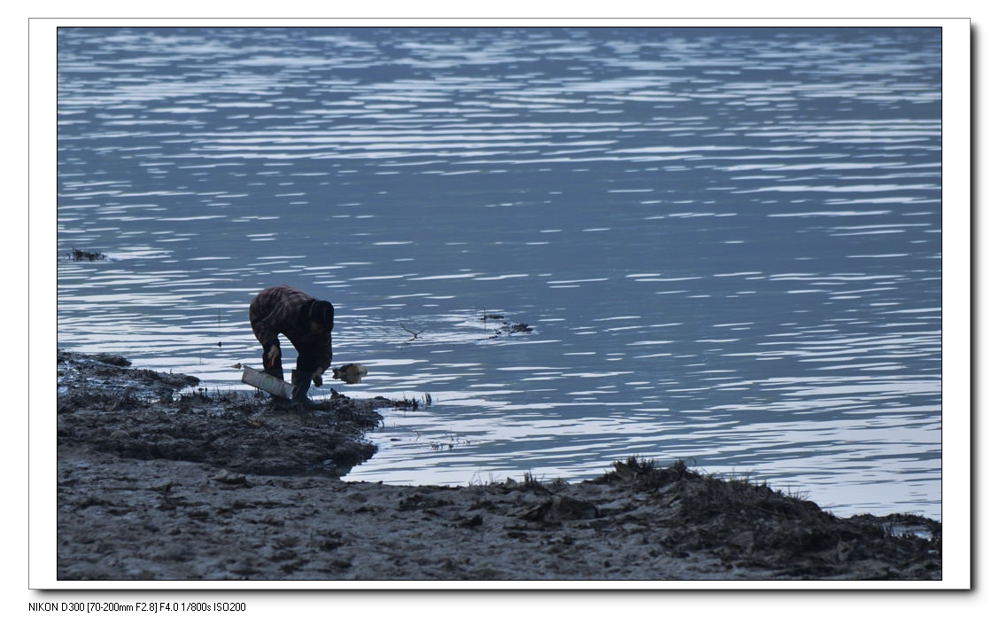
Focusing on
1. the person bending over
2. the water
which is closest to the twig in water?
the water

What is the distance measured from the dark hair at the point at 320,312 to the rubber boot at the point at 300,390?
0.84 m

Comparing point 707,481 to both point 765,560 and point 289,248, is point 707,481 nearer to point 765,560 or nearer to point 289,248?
point 765,560

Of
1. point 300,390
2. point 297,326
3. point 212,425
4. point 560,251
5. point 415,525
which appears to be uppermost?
point 560,251

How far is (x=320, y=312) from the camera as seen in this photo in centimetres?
1370

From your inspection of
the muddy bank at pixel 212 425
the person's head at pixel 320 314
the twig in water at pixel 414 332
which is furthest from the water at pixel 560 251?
the person's head at pixel 320 314

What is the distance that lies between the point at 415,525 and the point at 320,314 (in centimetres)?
334

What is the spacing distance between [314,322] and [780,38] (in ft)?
165

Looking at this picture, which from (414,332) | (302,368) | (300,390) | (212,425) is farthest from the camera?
(414,332)

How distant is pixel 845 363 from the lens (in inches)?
682

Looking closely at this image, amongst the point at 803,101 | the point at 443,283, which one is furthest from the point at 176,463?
the point at 803,101

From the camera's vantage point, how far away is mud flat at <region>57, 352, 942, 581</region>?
32.2ft

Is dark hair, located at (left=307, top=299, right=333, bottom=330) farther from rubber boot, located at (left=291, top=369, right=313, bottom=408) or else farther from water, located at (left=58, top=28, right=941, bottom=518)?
water, located at (left=58, top=28, right=941, bottom=518)

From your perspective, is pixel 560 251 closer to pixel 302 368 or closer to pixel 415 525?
pixel 302 368

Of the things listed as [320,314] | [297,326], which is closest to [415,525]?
[320,314]
